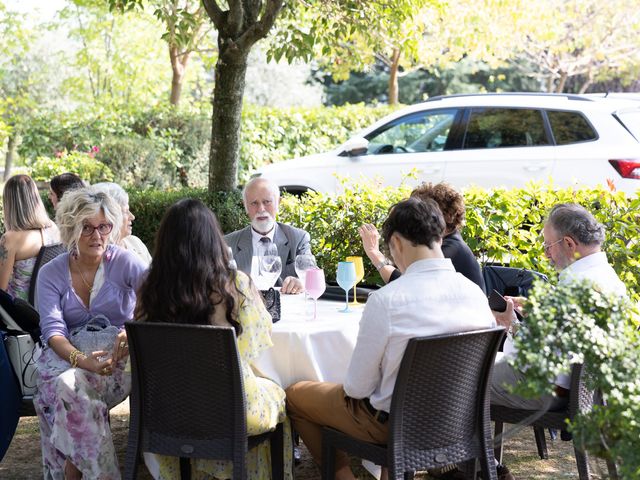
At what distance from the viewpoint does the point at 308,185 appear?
1024cm

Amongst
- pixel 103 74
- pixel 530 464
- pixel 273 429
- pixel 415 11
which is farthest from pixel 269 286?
pixel 103 74

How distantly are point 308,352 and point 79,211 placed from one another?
136 cm

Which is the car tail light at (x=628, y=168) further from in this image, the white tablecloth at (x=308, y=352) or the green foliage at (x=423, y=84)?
the green foliage at (x=423, y=84)

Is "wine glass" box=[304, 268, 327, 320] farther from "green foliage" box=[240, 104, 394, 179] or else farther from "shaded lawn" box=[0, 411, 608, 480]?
"green foliage" box=[240, 104, 394, 179]

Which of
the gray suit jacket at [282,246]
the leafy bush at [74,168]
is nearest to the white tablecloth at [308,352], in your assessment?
the gray suit jacket at [282,246]

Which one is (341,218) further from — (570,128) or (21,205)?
(570,128)

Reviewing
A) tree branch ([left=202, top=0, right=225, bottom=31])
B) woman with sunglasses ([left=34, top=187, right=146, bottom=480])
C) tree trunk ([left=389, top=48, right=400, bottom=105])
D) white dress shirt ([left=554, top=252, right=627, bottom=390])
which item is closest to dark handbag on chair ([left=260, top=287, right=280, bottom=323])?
woman with sunglasses ([left=34, top=187, right=146, bottom=480])

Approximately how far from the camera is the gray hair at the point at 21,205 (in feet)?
18.3

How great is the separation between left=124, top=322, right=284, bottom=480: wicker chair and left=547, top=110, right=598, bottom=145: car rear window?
6.57 metres

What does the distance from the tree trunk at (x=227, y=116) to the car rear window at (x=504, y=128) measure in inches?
112

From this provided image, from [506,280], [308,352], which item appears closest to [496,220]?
[506,280]

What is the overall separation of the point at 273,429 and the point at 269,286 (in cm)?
76

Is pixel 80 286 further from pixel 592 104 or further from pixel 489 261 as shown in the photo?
pixel 592 104

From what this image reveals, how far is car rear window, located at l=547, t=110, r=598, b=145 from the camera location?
9203 millimetres
